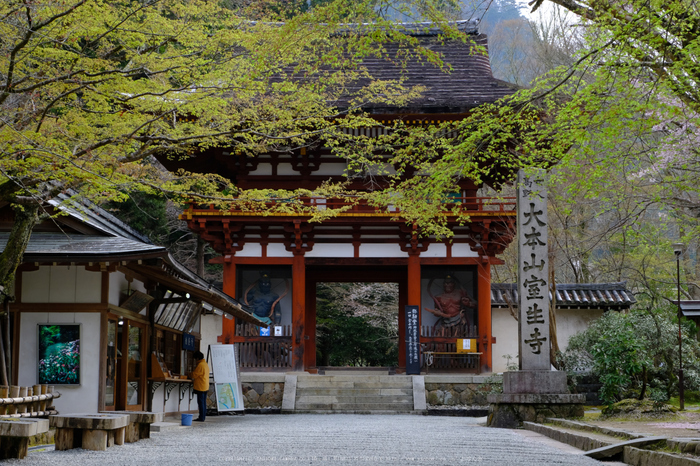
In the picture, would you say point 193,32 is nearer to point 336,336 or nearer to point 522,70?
point 336,336

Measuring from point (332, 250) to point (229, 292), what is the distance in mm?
2880

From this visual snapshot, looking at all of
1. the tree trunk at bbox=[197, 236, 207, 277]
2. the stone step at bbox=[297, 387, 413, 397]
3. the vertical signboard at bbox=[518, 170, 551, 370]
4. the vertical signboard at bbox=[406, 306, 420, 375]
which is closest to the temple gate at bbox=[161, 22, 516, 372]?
the vertical signboard at bbox=[406, 306, 420, 375]

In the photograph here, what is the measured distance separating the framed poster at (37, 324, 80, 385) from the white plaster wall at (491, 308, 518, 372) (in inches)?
502

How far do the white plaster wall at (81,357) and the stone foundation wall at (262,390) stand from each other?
7240mm

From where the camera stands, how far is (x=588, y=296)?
65.3ft

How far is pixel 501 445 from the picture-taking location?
25.2ft

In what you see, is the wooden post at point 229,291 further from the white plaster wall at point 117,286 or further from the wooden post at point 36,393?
the wooden post at point 36,393

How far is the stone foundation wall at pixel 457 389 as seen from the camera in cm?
1711

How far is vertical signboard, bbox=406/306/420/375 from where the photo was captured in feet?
57.8

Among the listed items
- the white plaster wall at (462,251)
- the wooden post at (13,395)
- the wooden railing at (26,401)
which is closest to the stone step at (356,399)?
the white plaster wall at (462,251)

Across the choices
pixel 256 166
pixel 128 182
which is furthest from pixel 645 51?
pixel 256 166

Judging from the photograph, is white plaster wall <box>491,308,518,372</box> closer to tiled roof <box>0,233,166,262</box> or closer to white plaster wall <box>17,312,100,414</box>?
tiled roof <box>0,233,166,262</box>

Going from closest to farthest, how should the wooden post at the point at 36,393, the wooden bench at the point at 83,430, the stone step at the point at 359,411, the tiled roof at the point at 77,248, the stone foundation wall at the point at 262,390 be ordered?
1. the wooden bench at the point at 83,430
2. the wooden post at the point at 36,393
3. the tiled roof at the point at 77,248
4. the stone step at the point at 359,411
5. the stone foundation wall at the point at 262,390

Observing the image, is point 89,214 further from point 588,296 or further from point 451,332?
point 588,296
